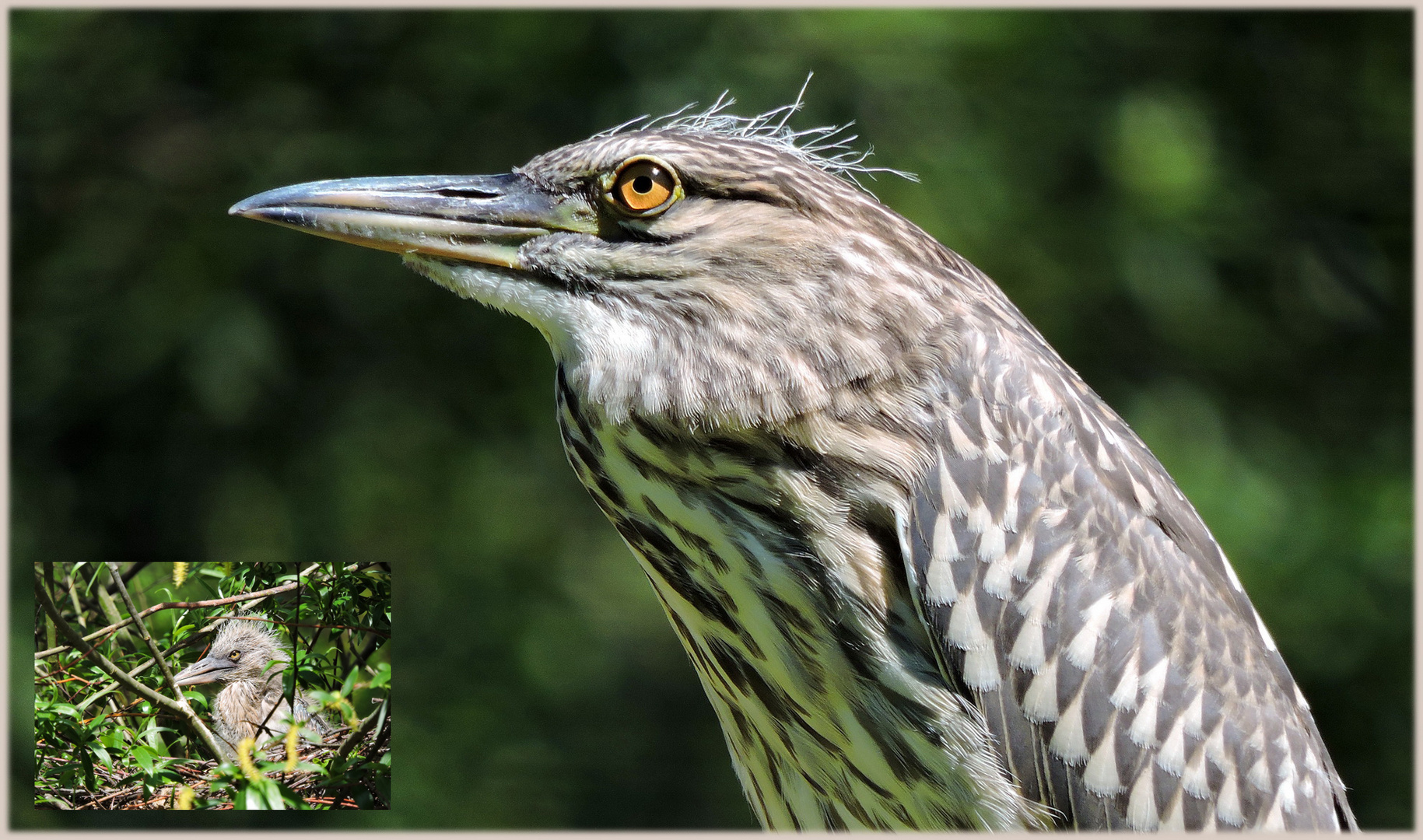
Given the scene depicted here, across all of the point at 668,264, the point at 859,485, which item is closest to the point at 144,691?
the point at 668,264

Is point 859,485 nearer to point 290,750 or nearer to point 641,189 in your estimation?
point 641,189

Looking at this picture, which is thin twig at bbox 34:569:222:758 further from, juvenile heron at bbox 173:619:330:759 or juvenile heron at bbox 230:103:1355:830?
juvenile heron at bbox 230:103:1355:830

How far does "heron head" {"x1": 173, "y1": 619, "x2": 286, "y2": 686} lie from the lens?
2.03m

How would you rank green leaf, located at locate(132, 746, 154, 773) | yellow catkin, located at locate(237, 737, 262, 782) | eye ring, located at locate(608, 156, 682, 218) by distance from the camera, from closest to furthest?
yellow catkin, located at locate(237, 737, 262, 782) < green leaf, located at locate(132, 746, 154, 773) < eye ring, located at locate(608, 156, 682, 218)

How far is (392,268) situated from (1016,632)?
177 inches

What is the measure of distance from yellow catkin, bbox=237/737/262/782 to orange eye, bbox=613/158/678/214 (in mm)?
1053

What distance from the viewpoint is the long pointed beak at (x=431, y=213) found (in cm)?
207

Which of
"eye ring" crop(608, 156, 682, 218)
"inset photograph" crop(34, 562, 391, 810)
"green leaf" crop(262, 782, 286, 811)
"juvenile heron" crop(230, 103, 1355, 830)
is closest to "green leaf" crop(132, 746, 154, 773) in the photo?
"inset photograph" crop(34, 562, 391, 810)

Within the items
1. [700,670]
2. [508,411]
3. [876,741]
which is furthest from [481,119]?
[876,741]

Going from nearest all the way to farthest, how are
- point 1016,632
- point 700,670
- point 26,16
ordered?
point 1016,632 → point 700,670 → point 26,16

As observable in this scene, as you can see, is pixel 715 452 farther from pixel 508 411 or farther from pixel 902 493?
pixel 508 411

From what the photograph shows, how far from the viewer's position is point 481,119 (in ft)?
19.4

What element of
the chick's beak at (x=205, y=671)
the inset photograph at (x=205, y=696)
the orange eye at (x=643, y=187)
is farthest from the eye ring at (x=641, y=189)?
the chick's beak at (x=205, y=671)

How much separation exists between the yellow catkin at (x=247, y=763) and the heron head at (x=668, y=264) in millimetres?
762
